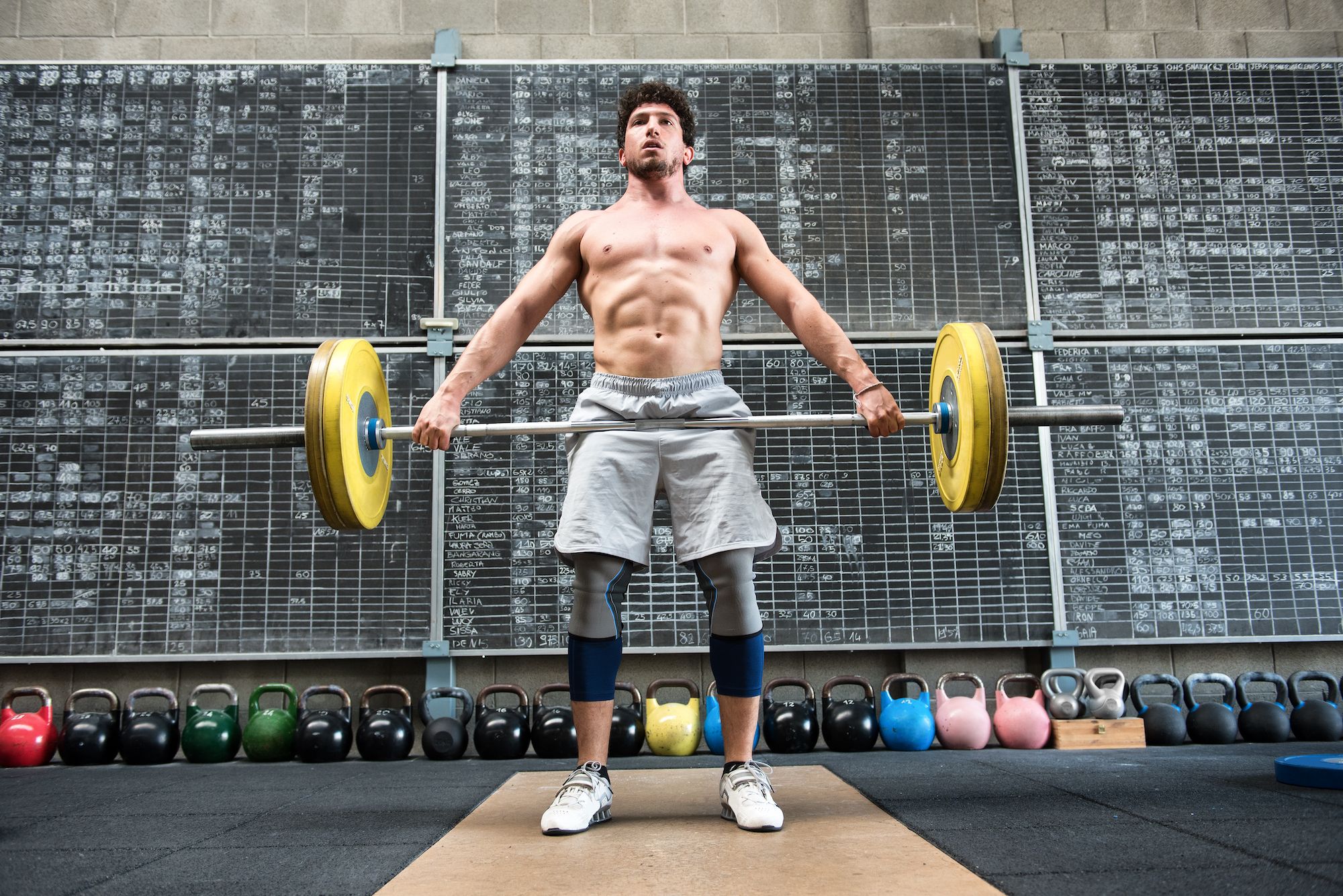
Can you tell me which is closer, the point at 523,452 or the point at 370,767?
the point at 370,767

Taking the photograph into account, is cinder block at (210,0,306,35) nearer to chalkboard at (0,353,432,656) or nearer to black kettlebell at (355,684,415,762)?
chalkboard at (0,353,432,656)

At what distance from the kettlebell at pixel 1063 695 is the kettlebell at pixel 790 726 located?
0.78m

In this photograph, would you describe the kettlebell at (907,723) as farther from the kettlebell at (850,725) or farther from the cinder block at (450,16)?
the cinder block at (450,16)

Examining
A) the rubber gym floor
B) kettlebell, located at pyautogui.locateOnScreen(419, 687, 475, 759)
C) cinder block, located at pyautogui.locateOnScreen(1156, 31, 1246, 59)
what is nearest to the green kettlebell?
the rubber gym floor

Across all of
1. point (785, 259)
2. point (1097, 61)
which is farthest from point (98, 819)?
point (1097, 61)

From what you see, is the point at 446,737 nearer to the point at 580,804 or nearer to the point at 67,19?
the point at 580,804

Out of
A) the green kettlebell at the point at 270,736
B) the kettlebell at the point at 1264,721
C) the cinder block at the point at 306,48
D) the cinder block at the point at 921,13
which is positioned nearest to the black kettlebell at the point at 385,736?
the green kettlebell at the point at 270,736

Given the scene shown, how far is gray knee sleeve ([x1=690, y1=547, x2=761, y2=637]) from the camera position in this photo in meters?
1.80

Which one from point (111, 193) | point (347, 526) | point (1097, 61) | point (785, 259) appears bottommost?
point (347, 526)

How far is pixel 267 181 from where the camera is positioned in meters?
3.44

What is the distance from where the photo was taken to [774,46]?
3.69 meters

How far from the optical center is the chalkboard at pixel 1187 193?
345 cm

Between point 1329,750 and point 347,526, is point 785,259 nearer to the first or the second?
point 347,526

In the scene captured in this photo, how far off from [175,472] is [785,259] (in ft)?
7.50
